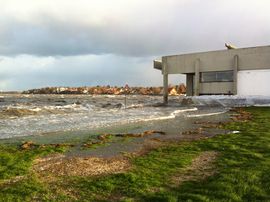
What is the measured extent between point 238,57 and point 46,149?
1578 inches

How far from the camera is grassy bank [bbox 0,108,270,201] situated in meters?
7.87

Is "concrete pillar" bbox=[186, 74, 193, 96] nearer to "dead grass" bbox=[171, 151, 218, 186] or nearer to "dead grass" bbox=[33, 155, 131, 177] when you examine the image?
"dead grass" bbox=[171, 151, 218, 186]

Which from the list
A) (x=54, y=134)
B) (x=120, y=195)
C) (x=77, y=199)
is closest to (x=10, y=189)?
(x=77, y=199)

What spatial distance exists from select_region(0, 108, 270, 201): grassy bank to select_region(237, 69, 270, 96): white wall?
122ft

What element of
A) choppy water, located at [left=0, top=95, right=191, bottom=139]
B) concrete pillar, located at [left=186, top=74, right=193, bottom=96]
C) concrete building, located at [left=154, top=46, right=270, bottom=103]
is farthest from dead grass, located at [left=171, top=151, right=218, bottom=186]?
concrete pillar, located at [left=186, top=74, right=193, bottom=96]

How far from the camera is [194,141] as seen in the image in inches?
605

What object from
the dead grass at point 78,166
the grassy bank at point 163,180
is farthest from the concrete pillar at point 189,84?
the dead grass at point 78,166

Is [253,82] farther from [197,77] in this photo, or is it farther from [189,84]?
[189,84]

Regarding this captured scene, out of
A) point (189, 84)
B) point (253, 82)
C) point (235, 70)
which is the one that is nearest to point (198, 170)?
point (253, 82)

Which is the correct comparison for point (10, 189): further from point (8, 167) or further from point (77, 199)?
point (8, 167)

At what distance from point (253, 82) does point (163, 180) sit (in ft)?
139

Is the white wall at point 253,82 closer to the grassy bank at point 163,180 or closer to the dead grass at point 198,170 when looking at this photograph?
the grassy bank at point 163,180

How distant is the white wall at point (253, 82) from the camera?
48094 mm

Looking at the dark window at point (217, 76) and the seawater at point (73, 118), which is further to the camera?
the dark window at point (217, 76)
